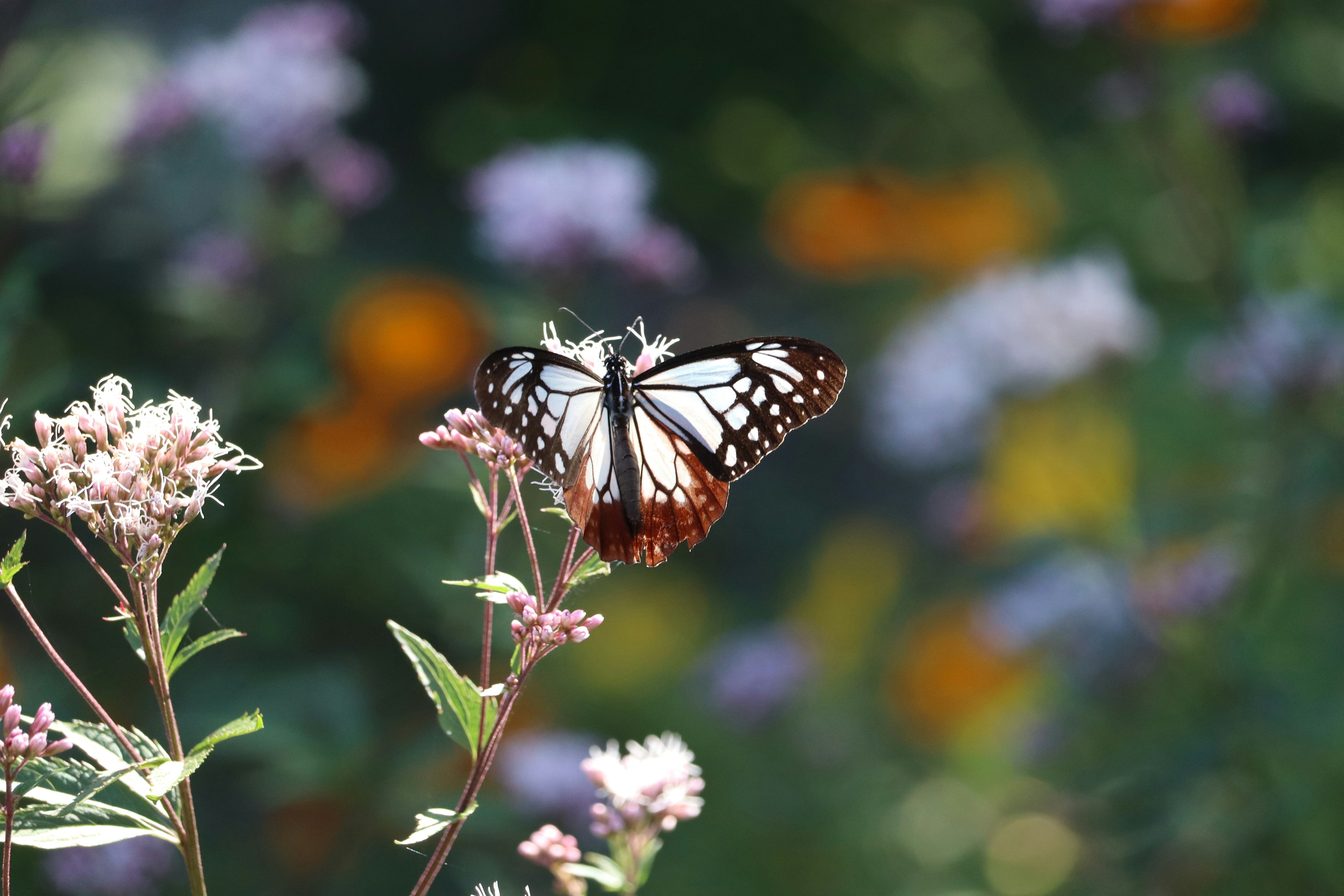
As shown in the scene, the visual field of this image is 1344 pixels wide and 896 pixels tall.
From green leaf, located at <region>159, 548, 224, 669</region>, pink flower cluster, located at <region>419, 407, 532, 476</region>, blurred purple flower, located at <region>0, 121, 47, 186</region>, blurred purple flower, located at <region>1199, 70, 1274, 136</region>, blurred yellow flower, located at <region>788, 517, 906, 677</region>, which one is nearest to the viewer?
green leaf, located at <region>159, 548, 224, 669</region>

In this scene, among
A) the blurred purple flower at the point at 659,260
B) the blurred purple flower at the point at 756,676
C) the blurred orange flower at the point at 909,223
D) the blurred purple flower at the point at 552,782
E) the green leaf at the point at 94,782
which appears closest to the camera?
the green leaf at the point at 94,782

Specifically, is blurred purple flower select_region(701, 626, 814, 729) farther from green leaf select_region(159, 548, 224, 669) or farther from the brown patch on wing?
green leaf select_region(159, 548, 224, 669)

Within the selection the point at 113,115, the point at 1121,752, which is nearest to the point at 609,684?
the point at 1121,752

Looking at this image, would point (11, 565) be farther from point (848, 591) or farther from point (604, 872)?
point (848, 591)

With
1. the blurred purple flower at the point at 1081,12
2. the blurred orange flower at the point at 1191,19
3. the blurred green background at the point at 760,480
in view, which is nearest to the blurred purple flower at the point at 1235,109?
the blurred green background at the point at 760,480

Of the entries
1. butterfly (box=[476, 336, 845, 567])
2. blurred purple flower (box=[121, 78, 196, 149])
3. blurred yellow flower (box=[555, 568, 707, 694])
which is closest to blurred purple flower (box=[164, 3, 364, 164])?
blurred purple flower (box=[121, 78, 196, 149])

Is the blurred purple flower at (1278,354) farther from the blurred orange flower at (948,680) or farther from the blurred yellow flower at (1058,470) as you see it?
the blurred orange flower at (948,680)
